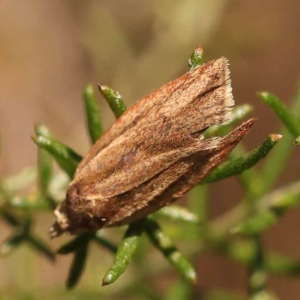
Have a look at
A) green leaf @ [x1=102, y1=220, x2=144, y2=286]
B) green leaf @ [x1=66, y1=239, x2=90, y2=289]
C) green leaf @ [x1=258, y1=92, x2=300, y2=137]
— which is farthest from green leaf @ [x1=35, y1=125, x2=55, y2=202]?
green leaf @ [x1=258, y1=92, x2=300, y2=137]

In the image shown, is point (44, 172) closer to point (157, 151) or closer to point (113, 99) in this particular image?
point (113, 99)

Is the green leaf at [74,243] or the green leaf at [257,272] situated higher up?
the green leaf at [74,243]

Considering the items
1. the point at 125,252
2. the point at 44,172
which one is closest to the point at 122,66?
the point at 44,172

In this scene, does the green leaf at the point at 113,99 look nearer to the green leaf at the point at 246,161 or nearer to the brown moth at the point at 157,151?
the brown moth at the point at 157,151

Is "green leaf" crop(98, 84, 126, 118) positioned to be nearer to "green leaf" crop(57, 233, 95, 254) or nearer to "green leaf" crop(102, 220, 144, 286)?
"green leaf" crop(102, 220, 144, 286)

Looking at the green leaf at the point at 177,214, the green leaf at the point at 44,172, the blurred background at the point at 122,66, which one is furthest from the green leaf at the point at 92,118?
the blurred background at the point at 122,66
